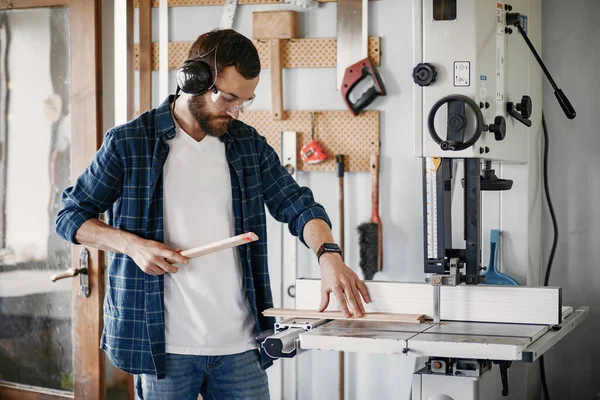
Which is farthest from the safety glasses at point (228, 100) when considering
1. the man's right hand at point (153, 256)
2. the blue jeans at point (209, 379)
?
the blue jeans at point (209, 379)

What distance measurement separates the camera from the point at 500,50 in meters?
2.43

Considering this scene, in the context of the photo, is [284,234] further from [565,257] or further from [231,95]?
[231,95]

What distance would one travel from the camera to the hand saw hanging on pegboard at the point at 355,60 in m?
3.32

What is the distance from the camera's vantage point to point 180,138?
7.18 feet

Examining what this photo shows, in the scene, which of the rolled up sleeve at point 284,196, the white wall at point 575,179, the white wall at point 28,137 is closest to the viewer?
the rolled up sleeve at point 284,196

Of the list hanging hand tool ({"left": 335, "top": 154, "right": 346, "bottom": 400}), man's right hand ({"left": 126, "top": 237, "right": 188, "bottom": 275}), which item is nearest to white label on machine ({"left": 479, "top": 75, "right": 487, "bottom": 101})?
man's right hand ({"left": 126, "top": 237, "right": 188, "bottom": 275})

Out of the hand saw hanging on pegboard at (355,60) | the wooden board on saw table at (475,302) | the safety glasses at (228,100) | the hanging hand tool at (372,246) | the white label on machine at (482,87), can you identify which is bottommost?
the wooden board on saw table at (475,302)

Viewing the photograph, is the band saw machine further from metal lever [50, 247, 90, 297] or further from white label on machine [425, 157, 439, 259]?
metal lever [50, 247, 90, 297]

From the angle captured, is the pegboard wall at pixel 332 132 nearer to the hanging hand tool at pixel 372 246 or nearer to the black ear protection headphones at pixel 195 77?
the hanging hand tool at pixel 372 246

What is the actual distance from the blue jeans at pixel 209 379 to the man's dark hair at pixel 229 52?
2.45 feet

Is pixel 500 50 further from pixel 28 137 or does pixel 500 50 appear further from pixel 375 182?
pixel 28 137

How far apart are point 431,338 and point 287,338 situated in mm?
351

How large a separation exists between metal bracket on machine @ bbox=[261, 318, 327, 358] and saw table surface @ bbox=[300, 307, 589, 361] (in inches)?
1.0

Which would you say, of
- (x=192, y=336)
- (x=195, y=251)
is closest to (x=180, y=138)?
(x=195, y=251)
